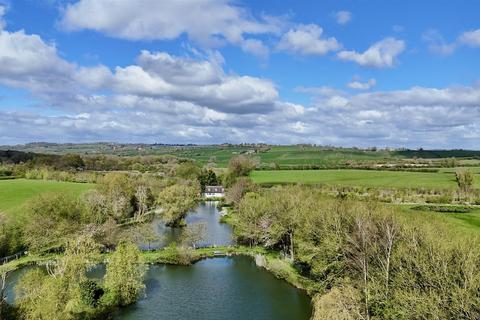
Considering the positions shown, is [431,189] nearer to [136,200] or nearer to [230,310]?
[136,200]

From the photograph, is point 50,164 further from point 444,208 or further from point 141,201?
point 444,208

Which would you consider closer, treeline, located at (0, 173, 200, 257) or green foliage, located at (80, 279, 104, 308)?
green foliage, located at (80, 279, 104, 308)

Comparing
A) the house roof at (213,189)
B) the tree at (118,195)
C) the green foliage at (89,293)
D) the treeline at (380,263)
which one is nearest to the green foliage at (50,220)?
the tree at (118,195)

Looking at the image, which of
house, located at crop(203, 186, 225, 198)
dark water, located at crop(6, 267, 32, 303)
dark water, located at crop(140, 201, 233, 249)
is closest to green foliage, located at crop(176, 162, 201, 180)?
house, located at crop(203, 186, 225, 198)

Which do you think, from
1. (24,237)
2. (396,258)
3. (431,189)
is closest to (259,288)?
(396,258)

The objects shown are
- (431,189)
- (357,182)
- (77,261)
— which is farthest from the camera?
(357,182)

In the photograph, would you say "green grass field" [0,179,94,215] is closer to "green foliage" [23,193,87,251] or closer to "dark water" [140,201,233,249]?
"green foliage" [23,193,87,251]
